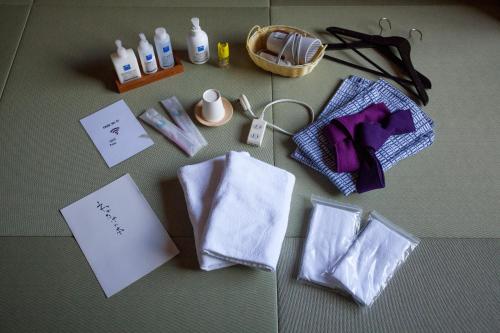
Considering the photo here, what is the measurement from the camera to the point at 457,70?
113 cm

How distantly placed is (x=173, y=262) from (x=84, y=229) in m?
0.23

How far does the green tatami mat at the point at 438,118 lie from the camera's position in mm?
901

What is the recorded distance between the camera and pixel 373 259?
32.3 inches

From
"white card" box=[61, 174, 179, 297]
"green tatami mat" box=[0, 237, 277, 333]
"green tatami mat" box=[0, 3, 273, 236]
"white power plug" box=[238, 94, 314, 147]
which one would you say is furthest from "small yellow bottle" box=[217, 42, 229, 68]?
"green tatami mat" box=[0, 237, 277, 333]

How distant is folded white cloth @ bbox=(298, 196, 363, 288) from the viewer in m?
0.81

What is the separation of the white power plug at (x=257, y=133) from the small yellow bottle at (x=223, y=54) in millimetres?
239

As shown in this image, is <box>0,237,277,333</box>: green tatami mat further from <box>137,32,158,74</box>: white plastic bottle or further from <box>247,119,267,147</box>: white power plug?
<box>137,32,158,74</box>: white plastic bottle

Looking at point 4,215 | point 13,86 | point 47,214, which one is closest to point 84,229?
point 47,214

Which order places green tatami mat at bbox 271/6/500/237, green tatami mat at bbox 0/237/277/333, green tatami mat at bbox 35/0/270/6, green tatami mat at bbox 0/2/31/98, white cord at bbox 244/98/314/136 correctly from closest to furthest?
green tatami mat at bbox 0/237/277/333
green tatami mat at bbox 271/6/500/237
white cord at bbox 244/98/314/136
green tatami mat at bbox 0/2/31/98
green tatami mat at bbox 35/0/270/6

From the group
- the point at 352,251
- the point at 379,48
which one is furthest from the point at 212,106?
the point at 379,48

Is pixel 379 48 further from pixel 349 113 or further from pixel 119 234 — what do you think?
pixel 119 234

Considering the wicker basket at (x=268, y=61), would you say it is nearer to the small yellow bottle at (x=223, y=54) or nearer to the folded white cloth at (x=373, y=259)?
the small yellow bottle at (x=223, y=54)

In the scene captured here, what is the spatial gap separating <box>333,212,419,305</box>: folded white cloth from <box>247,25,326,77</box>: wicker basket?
18.0 inches

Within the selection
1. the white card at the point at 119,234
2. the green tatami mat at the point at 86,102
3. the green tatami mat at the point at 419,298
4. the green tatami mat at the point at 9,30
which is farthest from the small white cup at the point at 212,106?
the green tatami mat at the point at 9,30
